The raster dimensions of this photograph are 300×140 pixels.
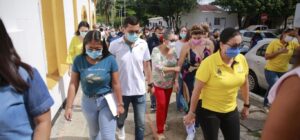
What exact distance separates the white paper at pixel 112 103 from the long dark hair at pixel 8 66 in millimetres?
1678

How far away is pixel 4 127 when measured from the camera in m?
1.71

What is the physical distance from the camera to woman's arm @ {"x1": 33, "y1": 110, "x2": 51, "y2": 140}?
188 centimetres

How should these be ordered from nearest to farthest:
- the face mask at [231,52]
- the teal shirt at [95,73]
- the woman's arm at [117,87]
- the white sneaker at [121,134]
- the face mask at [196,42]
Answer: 1. the face mask at [231,52]
2. the teal shirt at [95,73]
3. the woman's arm at [117,87]
4. the white sneaker at [121,134]
5. the face mask at [196,42]

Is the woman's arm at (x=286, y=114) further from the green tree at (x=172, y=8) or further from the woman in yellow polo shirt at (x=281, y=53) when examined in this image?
the green tree at (x=172, y=8)

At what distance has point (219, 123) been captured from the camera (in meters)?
3.37

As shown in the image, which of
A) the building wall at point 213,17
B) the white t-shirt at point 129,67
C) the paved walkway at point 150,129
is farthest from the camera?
the building wall at point 213,17

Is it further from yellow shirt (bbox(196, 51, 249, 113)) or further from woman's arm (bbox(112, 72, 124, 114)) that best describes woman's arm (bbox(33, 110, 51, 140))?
yellow shirt (bbox(196, 51, 249, 113))

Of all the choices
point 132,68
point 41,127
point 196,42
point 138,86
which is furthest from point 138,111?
point 41,127

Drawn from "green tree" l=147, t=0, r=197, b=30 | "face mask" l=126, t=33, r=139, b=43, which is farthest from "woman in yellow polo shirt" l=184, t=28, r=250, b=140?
"green tree" l=147, t=0, r=197, b=30

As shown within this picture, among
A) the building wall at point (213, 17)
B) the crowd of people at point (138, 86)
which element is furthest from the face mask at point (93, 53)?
the building wall at point (213, 17)

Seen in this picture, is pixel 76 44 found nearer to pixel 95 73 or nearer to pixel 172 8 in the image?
pixel 95 73

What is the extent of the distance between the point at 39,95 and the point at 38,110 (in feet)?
0.31

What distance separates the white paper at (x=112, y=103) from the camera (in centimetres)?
339

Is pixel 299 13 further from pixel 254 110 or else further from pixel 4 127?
pixel 4 127
